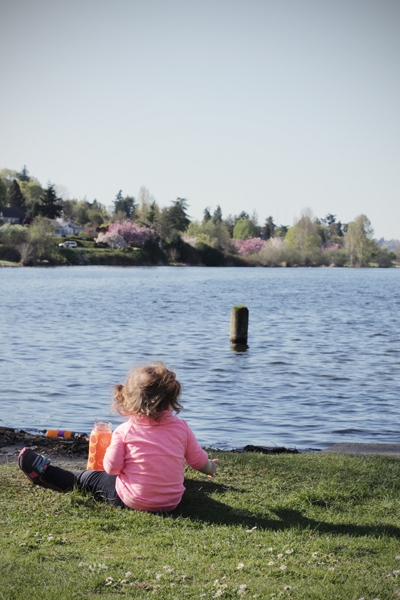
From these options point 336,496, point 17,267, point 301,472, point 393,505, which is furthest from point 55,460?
point 17,267

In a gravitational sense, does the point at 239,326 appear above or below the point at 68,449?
above

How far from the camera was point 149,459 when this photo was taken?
4.89 m

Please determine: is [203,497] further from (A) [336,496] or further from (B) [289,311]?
(B) [289,311]

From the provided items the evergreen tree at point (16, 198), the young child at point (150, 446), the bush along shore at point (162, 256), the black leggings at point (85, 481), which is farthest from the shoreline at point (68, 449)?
the evergreen tree at point (16, 198)

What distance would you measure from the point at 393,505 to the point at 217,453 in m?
2.39

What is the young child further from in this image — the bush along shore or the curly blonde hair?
the bush along shore

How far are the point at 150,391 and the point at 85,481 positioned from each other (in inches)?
47.7

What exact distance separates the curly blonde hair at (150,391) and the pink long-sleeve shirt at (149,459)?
0.11 metres

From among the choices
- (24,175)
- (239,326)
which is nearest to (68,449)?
(239,326)

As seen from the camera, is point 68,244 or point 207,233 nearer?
point 68,244

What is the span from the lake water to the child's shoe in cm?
393

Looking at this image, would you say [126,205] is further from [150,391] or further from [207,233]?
[150,391]

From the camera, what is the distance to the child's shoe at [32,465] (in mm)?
5219

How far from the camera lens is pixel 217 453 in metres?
7.14
